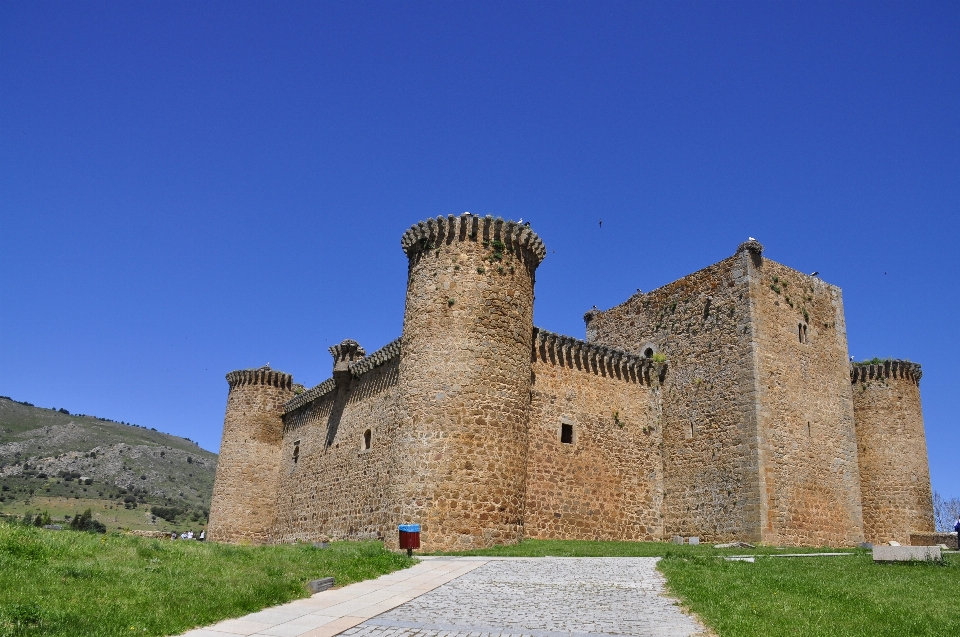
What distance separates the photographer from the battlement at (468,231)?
2100cm

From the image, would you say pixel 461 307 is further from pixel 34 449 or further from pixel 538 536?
pixel 34 449

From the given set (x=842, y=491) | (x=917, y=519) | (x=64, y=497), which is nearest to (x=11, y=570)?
(x=842, y=491)

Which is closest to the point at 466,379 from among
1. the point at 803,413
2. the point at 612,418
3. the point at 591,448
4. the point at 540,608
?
the point at 591,448

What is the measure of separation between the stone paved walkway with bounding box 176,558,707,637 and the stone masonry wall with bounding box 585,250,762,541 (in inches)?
427

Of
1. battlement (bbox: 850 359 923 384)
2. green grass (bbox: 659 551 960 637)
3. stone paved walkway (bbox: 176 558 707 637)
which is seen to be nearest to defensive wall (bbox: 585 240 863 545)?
battlement (bbox: 850 359 923 384)

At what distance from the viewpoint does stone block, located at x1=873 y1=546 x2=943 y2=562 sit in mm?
13688

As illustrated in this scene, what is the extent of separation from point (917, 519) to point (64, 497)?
67919 mm

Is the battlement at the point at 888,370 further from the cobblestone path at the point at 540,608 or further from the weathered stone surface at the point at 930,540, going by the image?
the cobblestone path at the point at 540,608

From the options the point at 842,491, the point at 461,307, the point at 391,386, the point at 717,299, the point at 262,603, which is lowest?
the point at 262,603

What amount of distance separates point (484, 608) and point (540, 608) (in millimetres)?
692

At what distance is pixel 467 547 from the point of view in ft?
60.2

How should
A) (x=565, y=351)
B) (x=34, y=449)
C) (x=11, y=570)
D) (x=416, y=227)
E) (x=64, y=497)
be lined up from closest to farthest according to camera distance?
1. (x=11, y=570)
2. (x=416, y=227)
3. (x=565, y=351)
4. (x=64, y=497)
5. (x=34, y=449)

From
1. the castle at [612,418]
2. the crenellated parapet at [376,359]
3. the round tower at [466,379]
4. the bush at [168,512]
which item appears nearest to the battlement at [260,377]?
the castle at [612,418]

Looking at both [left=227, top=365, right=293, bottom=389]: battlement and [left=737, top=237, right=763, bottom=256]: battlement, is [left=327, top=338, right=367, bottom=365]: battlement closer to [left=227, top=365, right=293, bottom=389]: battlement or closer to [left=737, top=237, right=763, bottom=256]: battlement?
[left=227, top=365, right=293, bottom=389]: battlement
